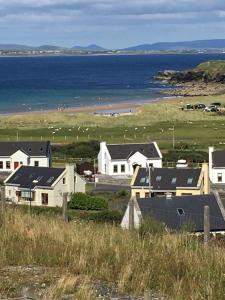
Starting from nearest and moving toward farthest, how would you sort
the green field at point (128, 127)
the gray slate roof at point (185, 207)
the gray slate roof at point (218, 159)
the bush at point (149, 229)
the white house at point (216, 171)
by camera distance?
the bush at point (149, 229), the gray slate roof at point (185, 207), the white house at point (216, 171), the gray slate roof at point (218, 159), the green field at point (128, 127)

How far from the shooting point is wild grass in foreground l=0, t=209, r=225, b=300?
7.94m

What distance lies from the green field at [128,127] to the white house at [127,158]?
1418 centimetres

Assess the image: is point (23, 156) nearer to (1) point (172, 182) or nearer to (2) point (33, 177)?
(2) point (33, 177)

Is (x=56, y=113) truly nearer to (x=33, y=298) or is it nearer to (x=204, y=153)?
(x=204, y=153)

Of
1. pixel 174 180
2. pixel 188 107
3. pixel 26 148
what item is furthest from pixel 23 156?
pixel 188 107

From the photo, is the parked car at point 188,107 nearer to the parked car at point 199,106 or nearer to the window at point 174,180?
the parked car at point 199,106

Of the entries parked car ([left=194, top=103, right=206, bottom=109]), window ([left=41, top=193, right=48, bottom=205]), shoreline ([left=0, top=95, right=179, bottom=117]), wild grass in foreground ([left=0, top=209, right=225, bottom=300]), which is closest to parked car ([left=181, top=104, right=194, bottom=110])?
parked car ([left=194, top=103, right=206, bottom=109])

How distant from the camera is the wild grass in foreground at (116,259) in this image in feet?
26.0

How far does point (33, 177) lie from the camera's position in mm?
45094

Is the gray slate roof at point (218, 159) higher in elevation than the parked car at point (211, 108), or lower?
lower

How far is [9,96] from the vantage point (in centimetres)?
15338

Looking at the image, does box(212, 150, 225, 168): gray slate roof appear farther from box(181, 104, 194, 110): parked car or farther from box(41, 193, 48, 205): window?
box(181, 104, 194, 110): parked car

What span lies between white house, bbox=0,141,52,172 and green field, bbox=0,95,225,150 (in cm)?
1647

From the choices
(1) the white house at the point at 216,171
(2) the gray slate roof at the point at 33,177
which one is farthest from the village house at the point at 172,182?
(1) the white house at the point at 216,171
